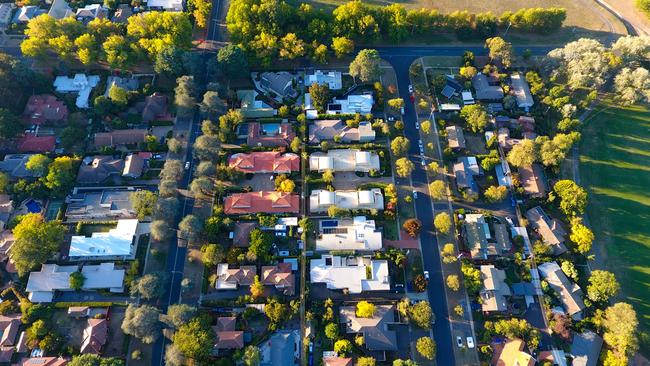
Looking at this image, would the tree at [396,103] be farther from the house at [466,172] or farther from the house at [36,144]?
the house at [36,144]

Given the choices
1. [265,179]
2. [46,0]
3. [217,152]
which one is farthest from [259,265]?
[46,0]

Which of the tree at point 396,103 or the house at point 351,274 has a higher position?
the tree at point 396,103

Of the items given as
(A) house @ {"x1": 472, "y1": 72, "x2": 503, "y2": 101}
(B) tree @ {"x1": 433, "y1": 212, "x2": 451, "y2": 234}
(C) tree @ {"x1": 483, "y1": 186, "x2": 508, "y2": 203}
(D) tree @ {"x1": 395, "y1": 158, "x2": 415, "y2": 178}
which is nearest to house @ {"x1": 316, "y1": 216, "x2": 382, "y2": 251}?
(B) tree @ {"x1": 433, "y1": 212, "x2": 451, "y2": 234}

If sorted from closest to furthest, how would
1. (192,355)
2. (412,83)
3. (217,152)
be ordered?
(192,355)
(217,152)
(412,83)

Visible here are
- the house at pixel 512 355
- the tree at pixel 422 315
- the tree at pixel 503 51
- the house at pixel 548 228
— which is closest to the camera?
the house at pixel 512 355

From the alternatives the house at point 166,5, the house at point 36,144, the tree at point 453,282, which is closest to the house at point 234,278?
the tree at point 453,282

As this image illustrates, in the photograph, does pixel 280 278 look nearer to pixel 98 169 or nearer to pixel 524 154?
pixel 98 169

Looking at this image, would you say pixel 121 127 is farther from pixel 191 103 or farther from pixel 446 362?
pixel 446 362
